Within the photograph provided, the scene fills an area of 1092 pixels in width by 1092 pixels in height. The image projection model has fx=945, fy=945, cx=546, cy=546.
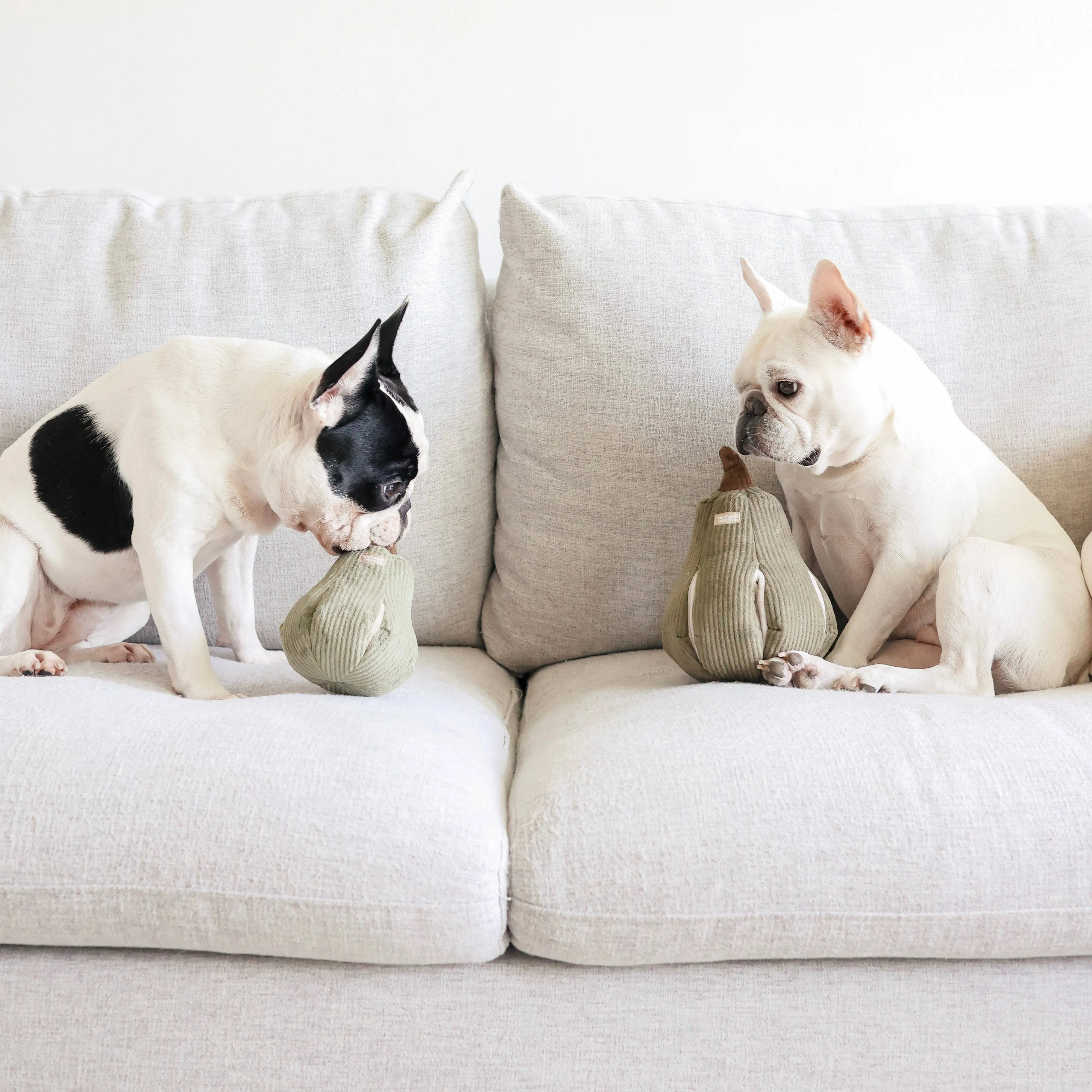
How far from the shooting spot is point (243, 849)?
3.18 ft

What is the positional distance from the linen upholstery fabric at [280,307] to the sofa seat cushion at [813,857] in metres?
0.87

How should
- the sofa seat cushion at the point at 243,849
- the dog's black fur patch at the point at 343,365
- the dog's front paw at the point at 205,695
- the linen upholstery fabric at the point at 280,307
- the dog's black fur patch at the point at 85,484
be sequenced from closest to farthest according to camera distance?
the sofa seat cushion at the point at 243,849 < the dog's black fur patch at the point at 343,365 < the dog's front paw at the point at 205,695 < the dog's black fur patch at the point at 85,484 < the linen upholstery fabric at the point at 280,307

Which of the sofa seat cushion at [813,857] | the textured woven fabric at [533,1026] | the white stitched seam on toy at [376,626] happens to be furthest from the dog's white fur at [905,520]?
the white stitched seam on toy at [376,626]

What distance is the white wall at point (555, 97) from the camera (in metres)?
2.24

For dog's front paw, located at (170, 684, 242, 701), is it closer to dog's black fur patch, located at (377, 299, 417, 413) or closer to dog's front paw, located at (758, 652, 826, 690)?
dog's black fur patch, located at (377, 299, 417, 413)

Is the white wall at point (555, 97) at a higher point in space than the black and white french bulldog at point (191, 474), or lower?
higher

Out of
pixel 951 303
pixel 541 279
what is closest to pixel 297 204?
pixel 541 279

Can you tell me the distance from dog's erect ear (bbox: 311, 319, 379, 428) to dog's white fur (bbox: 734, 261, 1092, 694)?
604 millimetres

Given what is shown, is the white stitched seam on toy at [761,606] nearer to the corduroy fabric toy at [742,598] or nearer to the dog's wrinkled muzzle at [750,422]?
the corduroy fabric toy at [742,598]

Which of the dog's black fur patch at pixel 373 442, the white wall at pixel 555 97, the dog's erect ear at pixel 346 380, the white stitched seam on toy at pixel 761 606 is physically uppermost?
the white wall at pixel 555 97

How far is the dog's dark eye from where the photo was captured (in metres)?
1.36

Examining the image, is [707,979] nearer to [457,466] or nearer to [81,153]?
[457,466]

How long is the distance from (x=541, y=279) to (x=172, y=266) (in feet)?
2.30

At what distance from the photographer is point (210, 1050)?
0.97 m
